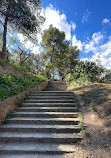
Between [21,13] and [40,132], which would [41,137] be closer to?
[40,132]

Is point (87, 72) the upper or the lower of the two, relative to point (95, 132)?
upper

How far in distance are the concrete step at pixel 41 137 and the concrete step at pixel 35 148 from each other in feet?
0.30

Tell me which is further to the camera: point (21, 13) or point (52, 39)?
point (52, 39)

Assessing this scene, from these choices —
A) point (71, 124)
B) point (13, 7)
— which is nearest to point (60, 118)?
point (71, 124)

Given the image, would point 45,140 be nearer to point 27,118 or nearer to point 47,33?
point 27,118

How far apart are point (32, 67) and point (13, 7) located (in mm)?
18947

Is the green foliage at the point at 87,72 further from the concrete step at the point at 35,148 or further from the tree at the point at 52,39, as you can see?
the concrete step at the point at 35,148

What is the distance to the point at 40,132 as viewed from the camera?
2229 mm

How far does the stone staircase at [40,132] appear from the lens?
180 centimetres

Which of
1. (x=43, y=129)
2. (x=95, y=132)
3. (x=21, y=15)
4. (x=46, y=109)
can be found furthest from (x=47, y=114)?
(x=21, y=15)

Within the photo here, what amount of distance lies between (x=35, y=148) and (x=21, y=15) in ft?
29.9

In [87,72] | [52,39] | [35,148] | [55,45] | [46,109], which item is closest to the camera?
[35,148]

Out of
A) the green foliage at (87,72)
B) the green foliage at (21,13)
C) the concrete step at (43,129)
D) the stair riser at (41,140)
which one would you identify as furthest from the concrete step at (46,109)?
the green foliage at (21,13)

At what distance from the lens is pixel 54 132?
2229 millimetres
